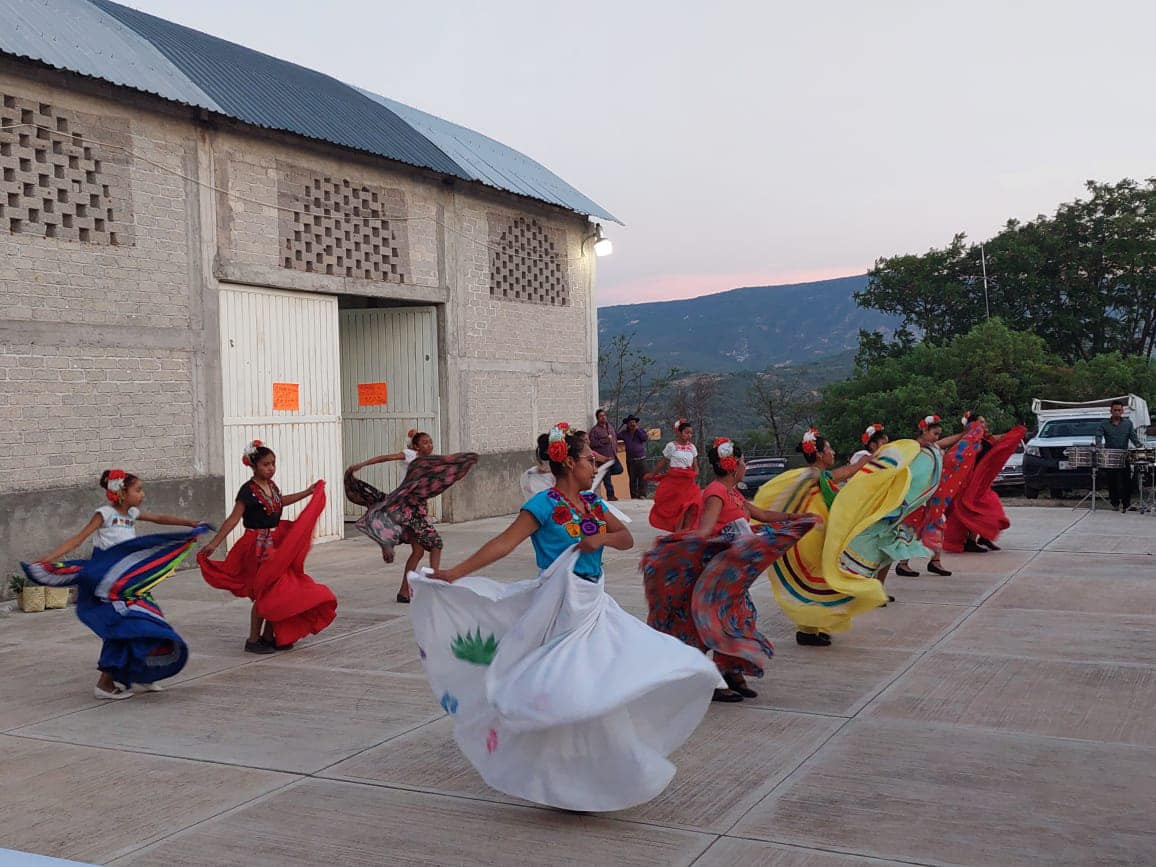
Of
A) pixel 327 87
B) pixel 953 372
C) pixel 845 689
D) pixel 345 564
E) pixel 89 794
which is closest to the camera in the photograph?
pixel 89 794

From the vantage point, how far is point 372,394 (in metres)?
17.2

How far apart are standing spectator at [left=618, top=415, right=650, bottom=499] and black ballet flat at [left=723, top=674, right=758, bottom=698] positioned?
42.2ft

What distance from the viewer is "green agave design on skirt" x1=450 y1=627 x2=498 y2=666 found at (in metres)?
4.89

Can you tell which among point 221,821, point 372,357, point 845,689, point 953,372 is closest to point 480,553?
point 221,821

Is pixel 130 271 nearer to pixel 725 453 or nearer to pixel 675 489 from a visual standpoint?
pixel 675 489

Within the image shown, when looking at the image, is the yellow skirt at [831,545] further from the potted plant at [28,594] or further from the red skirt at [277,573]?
the potted plant at [28,594]

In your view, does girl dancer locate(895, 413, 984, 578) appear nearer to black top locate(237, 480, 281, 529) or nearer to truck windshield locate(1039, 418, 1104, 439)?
black top locate(237, 480, 281, 529)

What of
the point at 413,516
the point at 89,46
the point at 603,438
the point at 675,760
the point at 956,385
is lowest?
the point at 675,760

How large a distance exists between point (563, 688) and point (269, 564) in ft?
13.6

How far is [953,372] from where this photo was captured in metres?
38.5

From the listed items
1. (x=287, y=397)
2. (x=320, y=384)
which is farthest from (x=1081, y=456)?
(x=287, y=397)

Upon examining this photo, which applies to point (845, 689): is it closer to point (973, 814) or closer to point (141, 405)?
point (973, 814)

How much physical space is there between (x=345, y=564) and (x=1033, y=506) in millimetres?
11532

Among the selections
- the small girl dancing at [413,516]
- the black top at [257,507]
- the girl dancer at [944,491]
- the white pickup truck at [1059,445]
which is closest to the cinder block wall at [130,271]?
the small girl dancing at [413,516]
